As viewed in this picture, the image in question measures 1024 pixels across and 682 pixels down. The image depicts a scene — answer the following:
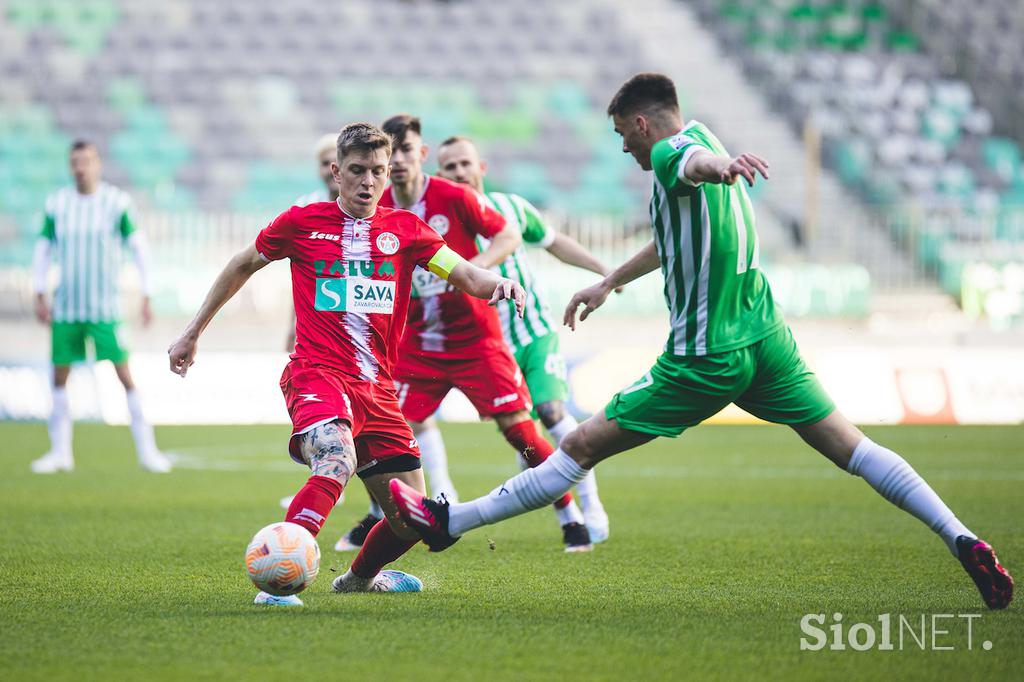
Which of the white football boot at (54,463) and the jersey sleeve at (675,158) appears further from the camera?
the white football boot at (54,463)

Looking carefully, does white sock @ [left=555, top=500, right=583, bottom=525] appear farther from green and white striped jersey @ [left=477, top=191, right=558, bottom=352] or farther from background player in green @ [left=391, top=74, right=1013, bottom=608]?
background player in green @ [left=391, top=74, right=1013, bottom=608]

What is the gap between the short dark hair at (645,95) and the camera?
5.29m

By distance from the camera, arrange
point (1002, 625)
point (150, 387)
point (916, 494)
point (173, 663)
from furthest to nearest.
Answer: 1. point (150, 387)
2. point (916, 494)
3. point (1002, 625)
4. point (173, 663)

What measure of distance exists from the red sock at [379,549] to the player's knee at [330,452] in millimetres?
491

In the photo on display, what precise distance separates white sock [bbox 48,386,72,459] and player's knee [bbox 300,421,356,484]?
683cm

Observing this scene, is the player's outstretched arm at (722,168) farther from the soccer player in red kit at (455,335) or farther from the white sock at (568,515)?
the white sock at (568,515)

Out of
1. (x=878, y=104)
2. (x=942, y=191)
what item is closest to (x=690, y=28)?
(x=878, y=104)

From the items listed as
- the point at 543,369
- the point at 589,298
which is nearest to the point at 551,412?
the point at 543,369

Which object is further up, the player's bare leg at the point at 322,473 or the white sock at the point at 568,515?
the player's bare leg at the point at 322,473

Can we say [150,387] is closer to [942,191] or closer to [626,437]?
[626,437]

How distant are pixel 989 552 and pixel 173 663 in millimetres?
2819

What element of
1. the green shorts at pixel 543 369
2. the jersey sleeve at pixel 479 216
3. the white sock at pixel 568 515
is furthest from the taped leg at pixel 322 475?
the green shorts at pixel 543 369

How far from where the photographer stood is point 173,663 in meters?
4.32

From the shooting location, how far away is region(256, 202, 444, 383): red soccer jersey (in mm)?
5469
